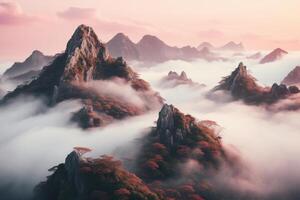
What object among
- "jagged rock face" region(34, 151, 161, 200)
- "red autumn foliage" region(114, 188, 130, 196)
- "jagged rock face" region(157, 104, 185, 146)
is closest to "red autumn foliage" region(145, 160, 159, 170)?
"jagged rock face" region(157, 104, 185, 146)

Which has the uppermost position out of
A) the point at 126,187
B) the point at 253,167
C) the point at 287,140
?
the point at 287,140

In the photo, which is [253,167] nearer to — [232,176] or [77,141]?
[232,176]

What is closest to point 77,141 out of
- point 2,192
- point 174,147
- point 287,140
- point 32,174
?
point 32,174

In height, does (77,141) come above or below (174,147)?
above

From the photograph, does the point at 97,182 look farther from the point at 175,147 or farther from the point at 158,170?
the point at 175,147

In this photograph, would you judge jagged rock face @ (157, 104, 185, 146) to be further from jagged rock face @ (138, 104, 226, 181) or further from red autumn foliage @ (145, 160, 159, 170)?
red autumn foliage @ (145, 160, 159, 170)

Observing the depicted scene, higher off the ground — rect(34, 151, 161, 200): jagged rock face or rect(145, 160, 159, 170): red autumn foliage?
rect(145, 160, 159, 170): red autumn foliage

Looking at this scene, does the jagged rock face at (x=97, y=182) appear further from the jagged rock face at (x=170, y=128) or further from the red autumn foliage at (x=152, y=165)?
the jagged rock face at (x=170, y=128)

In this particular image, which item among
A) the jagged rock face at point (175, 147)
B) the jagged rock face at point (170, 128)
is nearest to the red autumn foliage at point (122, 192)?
the jagged rock face at point (175, 147)
